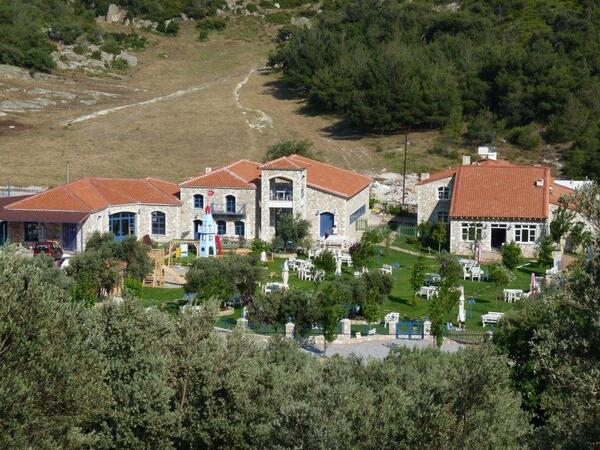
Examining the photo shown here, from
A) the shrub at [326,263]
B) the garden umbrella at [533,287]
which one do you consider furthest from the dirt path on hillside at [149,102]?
the garden umbrella at [533,287]

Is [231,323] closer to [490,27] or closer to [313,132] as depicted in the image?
[313,132]

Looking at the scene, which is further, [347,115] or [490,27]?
[490,27]

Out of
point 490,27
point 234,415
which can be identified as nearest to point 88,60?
point 490,27

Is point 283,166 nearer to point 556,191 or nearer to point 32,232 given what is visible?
point 32,232

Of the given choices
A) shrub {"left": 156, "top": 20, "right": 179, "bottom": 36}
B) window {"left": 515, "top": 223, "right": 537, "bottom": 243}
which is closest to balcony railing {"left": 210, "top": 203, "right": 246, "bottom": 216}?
window {"left": 515, "top": 223, "right": 537, "bottom": 243}

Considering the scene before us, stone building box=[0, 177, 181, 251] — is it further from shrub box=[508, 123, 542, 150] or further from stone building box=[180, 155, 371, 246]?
shrub box=[508, 123, 542, 150]

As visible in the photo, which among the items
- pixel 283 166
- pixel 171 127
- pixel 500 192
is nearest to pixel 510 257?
pixel 500 192
